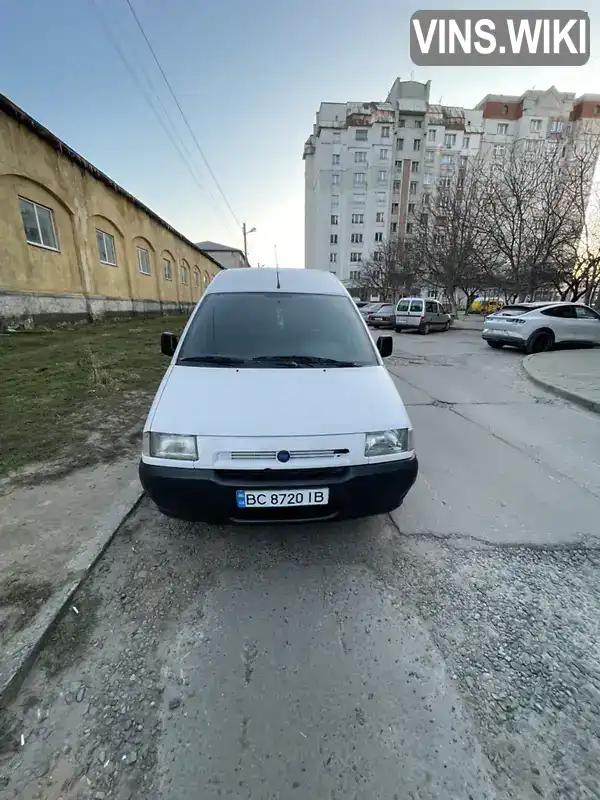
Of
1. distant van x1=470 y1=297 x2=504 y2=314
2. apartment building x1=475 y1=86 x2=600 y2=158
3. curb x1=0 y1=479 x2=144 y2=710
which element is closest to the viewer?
curb x1=0 y1=479 x2=144 y2=710

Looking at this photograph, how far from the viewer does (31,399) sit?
17.5 ft

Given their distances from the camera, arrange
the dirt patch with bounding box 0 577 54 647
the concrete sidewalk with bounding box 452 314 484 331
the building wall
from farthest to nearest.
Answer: the building wall
the concrete sidewalk with bounding box 452 314 484 331
the dirt patch with bounding box 0 577 54 647

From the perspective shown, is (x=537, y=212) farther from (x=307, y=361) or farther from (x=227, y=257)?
(x=227, y=257)

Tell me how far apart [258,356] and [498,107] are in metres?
78.1

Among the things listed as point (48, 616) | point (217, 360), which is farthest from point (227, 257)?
point (48, 616)

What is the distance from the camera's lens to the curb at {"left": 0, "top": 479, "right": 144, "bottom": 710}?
5.36 ft

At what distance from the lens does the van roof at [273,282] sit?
376 centimetres

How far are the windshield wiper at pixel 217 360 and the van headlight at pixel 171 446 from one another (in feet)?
2.82

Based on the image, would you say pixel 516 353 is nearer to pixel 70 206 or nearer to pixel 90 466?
pixel 90 466

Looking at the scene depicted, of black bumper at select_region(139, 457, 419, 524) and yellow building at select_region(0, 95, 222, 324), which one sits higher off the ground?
yellow building at select_region(0, 95, 222, 324)

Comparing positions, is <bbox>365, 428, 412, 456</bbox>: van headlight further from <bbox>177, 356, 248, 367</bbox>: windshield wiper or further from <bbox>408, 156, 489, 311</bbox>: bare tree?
<bbox>408, 156, 489, 311</bbox>: bare tree

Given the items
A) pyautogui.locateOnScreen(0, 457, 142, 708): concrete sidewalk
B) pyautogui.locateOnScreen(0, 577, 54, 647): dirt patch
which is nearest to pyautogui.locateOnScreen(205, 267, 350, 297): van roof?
pyautogui.locateOnScreen(0, 457, 142, 708): concrete sidewalk

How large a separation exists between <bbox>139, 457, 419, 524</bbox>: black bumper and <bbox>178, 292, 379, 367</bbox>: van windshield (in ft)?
3.35

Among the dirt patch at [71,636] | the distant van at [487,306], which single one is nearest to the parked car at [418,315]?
the dirt patch at [71,636]
